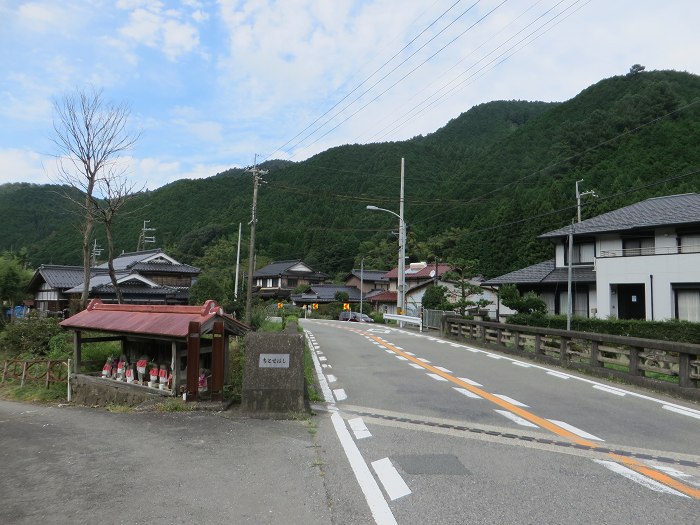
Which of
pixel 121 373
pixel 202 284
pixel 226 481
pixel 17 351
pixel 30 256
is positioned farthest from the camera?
pixel 30 256

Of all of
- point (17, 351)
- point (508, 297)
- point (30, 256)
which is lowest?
point (17, 351)

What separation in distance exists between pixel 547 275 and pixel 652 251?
6.31m

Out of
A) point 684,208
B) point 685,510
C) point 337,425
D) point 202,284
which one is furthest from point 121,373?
point 684,208

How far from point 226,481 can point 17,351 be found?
1890 centimetres

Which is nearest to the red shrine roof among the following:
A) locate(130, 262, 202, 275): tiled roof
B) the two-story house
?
the two-story house

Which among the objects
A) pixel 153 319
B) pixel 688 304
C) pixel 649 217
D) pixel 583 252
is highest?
pixel 649 217

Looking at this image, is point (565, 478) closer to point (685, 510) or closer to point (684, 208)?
point (685, 510)

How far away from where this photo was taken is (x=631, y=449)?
5602mm

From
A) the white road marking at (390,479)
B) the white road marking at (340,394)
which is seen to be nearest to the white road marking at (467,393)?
the white road marking at (340,394)

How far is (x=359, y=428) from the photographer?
6473mm

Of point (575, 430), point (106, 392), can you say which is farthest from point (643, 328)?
point (106, 392)

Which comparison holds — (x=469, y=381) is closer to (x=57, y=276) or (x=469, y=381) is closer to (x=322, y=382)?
(x=322, y=382)

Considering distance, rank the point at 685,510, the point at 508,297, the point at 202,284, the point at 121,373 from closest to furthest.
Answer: the point at 685,510, the point at 121,373, the point at 508,297, the point at 202,284

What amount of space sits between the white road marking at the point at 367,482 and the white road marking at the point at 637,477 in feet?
7.62
